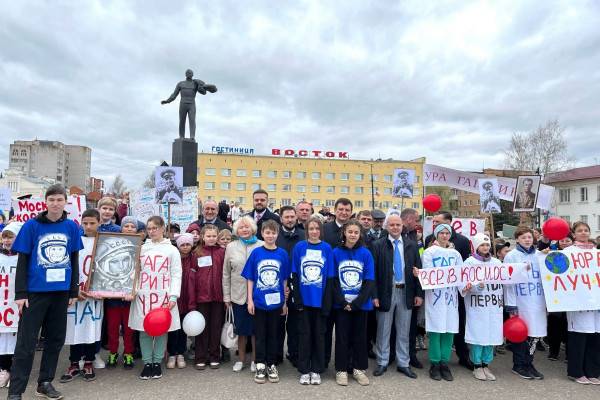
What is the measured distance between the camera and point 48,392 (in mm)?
4242

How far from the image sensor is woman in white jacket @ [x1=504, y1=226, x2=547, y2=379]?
517 centimetres

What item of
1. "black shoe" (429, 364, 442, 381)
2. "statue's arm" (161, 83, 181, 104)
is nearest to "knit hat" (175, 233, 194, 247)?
"black shoe" (429, 364, 442, 381)

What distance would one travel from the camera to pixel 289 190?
79.2 meters

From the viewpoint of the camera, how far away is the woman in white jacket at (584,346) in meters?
5.00

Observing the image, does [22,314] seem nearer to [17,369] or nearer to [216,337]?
[17,369]

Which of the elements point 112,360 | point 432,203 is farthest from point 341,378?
point 432,203

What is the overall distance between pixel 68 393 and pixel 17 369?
0.57 metres

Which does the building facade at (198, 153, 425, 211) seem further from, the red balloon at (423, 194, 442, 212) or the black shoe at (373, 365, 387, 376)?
the black shoe at (373, 365, 387, 376)

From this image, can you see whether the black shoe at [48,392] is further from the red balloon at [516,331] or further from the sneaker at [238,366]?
the red balloon at [516,331]

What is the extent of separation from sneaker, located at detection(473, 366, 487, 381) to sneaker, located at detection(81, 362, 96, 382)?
4.54 m

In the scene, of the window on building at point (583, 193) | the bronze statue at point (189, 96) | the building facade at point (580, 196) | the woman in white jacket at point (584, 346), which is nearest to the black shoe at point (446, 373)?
the woman in white jacket at point (584, 346)

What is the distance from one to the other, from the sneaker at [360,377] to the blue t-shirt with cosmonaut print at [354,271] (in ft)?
2.45

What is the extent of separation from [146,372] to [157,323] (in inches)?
27.4

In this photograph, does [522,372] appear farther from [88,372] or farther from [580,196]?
[580,196]
